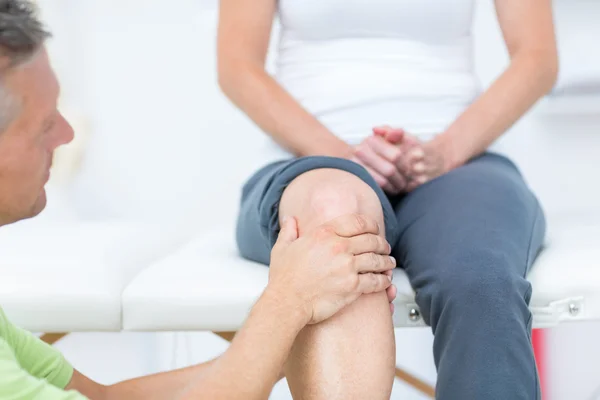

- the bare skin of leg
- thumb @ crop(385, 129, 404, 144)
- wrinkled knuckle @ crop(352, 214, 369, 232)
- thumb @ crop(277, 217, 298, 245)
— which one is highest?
thumb @ crop(385, 129, 404, 144)

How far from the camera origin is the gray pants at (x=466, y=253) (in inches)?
29.9

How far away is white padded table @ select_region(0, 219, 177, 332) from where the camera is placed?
104cm

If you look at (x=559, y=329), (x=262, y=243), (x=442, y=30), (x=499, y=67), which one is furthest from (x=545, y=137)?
(x=262, y=243)

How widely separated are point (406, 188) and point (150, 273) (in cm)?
35

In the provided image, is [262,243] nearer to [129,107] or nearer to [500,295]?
[500,295]

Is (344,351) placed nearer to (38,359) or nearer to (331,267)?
(331,267)

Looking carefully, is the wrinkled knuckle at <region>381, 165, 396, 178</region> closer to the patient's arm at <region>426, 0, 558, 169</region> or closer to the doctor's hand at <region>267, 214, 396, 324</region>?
the patient's arm at <region>426, 0, 558, 169</region>

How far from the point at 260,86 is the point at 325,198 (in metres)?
0.36

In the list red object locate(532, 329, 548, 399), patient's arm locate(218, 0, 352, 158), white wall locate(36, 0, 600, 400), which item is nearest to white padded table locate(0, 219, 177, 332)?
patient's arm locate(218, 0, 352, 158)

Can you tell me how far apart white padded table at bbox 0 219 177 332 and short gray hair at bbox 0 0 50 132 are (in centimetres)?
41

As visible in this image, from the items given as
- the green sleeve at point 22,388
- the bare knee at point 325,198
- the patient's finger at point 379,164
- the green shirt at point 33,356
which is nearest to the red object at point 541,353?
the patient's finger at point 379,164

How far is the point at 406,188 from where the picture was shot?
1053 millimetres

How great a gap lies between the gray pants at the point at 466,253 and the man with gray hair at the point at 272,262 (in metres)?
0.07

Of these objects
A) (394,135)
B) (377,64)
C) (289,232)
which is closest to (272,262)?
(289,232)
